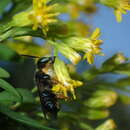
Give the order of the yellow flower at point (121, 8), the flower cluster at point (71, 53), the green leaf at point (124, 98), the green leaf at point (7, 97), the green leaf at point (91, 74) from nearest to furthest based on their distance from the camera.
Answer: the green leaf at point (7, 97)
the flower cluster at point (71, 53)
the yellow flower at point (121, 8)
the green leaf at point (91, 74)
the green leaf at point (124, 98)

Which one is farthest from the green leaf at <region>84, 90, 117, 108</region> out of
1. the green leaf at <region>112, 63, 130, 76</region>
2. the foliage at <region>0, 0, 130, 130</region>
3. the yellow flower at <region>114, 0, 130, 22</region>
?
the yellow flower at <region>114, 0, 130, 22</region>

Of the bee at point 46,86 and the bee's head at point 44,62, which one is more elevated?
the bee's head at point 44,62

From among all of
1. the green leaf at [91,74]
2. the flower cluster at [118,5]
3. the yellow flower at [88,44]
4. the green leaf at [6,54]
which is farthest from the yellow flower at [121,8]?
the green leaf at [6,54]

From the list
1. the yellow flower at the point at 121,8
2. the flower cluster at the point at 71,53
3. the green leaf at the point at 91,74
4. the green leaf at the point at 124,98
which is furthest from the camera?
the green leaf at the point at 124,98

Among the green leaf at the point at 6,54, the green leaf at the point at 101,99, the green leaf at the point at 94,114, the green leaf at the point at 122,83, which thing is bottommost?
the green leaf at the point at 94,114

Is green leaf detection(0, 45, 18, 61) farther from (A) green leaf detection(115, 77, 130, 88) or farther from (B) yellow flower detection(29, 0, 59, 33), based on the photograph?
(A) green leaf detection(115, 77, 130, 88)

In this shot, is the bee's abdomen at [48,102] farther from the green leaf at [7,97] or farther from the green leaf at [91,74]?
the green leaf at [91,74]

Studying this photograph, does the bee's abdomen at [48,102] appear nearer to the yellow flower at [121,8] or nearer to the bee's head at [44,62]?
the bee's head at [44,62]

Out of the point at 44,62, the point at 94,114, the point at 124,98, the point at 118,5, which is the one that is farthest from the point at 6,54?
the point at 124,98

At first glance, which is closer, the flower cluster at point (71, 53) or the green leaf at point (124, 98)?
the flower cluster at point (71, 53)
